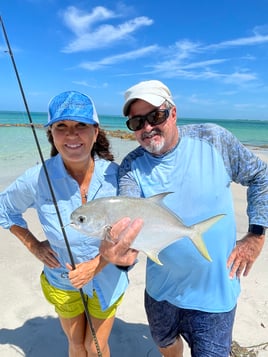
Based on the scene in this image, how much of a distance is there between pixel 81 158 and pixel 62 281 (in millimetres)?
962

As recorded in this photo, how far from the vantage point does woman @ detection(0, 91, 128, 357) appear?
2.24 meters

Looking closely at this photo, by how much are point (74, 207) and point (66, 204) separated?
0.07 m

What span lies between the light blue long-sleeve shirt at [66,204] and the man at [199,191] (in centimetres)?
21

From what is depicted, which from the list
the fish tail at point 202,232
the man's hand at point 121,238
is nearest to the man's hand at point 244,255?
the fish tail at point 202,232

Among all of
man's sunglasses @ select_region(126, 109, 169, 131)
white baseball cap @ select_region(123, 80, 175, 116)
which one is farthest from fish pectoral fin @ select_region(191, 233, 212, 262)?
white baseball cap @ select_region(123, 80, 175, 116)

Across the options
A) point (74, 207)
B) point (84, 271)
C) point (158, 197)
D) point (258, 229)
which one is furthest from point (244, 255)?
point (74, 207)

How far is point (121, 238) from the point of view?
1767 mm

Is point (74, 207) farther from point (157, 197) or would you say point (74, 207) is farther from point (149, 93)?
point (149, 93)

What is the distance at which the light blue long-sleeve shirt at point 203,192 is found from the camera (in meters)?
2.15

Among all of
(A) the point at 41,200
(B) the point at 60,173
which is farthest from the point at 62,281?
(B) the point at 60,173

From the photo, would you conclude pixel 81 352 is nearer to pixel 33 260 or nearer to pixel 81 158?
pixel 81 158

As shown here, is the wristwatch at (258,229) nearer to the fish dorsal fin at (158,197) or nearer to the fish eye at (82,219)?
the fish dorsal fin at (158,197)

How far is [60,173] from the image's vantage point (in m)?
2.40

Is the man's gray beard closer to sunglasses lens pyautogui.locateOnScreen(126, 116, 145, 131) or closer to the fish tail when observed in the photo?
sunglasses lens pyautogui.locateOnScreen(126, 116, 145, 131)
